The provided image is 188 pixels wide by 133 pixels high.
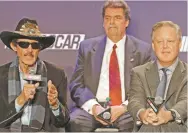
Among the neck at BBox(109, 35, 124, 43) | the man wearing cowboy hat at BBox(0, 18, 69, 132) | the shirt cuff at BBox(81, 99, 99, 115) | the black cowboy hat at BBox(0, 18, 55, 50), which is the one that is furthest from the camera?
the neck at BBox(109, 35, 124, 43)

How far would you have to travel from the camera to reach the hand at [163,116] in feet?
8.80

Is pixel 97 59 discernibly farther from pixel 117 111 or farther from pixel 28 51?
pixel 28 51

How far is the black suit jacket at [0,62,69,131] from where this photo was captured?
3018mm

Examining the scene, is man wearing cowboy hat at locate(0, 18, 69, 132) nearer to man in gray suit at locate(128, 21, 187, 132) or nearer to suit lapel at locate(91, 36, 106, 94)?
suit lapel at locate(91, 36, 106, 94)

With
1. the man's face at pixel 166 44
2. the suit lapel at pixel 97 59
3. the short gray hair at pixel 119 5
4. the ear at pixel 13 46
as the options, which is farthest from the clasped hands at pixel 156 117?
the ear at pixel 13 46

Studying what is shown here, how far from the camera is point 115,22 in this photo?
129 inches

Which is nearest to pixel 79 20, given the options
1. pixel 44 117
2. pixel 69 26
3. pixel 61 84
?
pixel 69 26

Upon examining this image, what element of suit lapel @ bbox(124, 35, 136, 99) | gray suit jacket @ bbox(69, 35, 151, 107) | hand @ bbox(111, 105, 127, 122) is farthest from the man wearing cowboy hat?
suit lapel @ bbox(124, 35, 136, 99)

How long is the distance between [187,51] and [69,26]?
35.0 inches

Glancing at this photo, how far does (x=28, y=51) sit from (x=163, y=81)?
2.95 ft

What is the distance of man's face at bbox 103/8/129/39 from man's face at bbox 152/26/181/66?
1.37 ft

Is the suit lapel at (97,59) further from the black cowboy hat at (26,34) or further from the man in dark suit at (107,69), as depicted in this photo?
the black cowboy hat at (26,34)

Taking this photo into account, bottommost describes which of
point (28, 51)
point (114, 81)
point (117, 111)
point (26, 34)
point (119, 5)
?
point (117, 111)

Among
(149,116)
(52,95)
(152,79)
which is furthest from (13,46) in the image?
(149,116)
